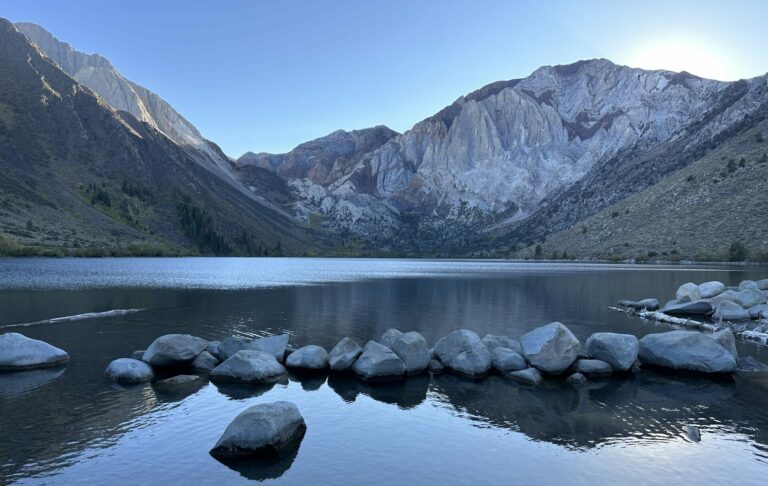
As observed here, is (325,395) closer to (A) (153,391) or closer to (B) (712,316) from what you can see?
(A) (153,391)

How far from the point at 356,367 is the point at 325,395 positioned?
15.1 ft

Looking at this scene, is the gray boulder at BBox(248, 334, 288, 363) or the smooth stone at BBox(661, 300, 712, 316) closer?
the gray boulder at BBox(248, 334, 288, 363)

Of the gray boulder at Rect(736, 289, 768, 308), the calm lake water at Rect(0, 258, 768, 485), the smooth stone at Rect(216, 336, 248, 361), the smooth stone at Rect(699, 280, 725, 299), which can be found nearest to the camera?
the calm lake water at Rect(0, 258, 768, 485)

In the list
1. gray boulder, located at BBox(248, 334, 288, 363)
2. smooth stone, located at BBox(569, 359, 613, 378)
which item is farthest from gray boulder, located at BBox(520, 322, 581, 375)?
gray boulder, located at BBox(248, 334, 288, 363)

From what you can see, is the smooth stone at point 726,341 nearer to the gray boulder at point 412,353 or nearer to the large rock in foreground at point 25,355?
the gray boulder at point 412,353

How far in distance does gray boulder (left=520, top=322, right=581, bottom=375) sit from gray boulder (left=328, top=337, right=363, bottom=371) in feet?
39.9

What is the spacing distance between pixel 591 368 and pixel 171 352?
2906 centimetres

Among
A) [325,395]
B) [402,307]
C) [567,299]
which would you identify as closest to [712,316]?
[567,299]

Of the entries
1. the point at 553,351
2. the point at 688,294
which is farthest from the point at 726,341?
the point at 688,294

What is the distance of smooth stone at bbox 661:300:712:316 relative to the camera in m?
58.6

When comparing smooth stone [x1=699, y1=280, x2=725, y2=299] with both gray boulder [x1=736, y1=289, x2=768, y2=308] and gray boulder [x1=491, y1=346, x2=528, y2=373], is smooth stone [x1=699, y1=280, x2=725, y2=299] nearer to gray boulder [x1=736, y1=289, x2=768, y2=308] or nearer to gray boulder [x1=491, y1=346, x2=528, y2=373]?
gray boulder [x1=736, y1=289, x2=768, y2=308]

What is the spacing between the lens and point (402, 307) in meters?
67.0

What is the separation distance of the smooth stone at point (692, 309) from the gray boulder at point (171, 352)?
55.9 metres

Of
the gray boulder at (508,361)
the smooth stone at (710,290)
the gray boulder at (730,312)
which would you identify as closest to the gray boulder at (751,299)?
the gray boulder at (730,312)
